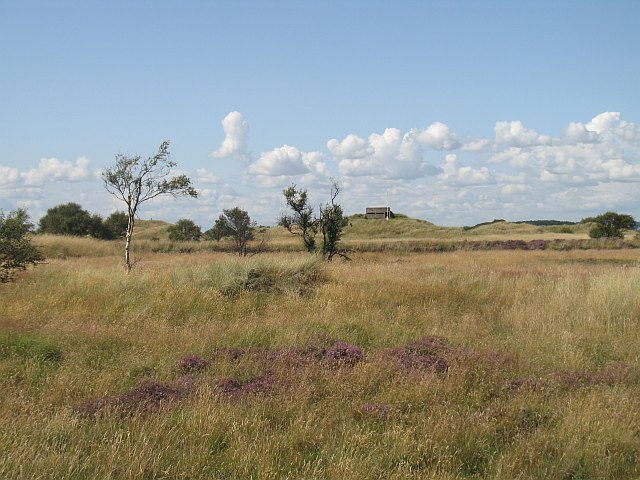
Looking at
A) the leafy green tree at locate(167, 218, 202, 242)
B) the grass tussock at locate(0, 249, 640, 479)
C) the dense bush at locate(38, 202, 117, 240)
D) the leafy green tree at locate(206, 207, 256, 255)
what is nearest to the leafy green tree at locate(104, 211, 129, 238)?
the dense bush at locate(38, 202, 117, 240)

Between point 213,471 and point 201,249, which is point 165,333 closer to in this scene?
point 213,471

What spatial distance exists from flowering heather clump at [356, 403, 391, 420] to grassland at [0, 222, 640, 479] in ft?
0.07

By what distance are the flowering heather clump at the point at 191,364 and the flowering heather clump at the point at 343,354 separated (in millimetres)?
1770

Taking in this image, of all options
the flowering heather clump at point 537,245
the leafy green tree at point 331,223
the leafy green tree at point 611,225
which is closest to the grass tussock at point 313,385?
the leafy green tree at point 331,223

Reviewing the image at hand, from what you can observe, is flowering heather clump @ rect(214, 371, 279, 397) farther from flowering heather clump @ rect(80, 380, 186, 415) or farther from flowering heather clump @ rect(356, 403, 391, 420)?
flowering heather clump @ rect(356, 403, 391, 420)

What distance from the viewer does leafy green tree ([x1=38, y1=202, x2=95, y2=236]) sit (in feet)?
184

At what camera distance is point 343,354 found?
25.2 ft

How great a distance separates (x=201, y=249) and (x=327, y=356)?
128 ft

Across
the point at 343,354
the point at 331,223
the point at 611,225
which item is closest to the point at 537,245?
the point at 611,225

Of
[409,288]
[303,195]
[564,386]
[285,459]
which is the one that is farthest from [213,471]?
[303,195]

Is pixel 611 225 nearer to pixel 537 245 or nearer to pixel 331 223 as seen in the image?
pixel 537 245

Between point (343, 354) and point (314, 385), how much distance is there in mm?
1485

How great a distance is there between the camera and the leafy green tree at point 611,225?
56812mm

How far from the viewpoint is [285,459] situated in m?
4.60
